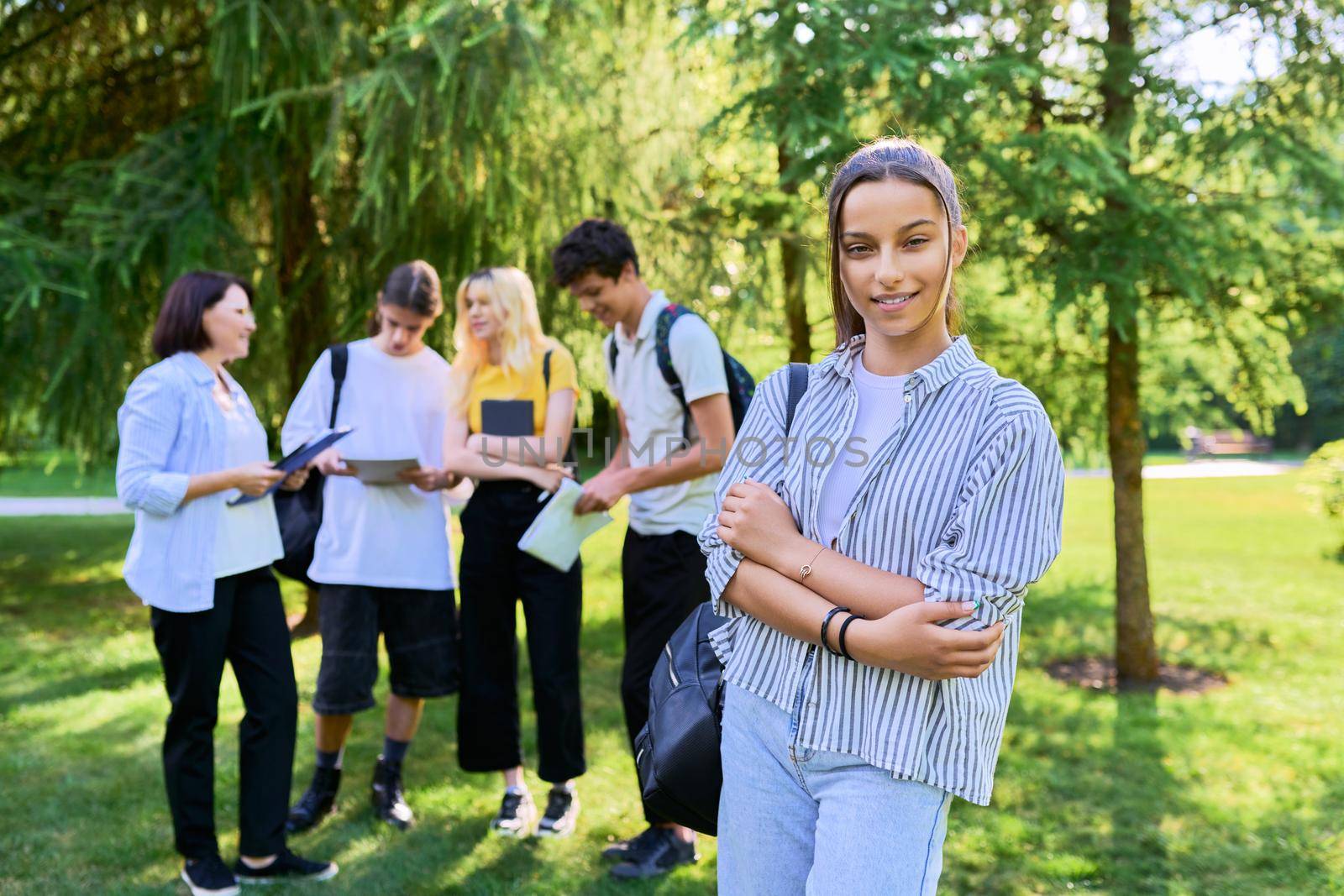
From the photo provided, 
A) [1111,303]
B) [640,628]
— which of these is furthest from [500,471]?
[1111,303]

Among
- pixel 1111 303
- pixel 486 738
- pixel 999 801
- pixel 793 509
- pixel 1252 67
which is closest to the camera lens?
pixel 793 509

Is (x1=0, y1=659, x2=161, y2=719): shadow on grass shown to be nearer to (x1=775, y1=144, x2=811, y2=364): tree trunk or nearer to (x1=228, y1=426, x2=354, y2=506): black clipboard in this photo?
(x1=228, y1=426, x2=354, y2=506): black clipboard

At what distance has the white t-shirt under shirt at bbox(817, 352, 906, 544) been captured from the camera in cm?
190

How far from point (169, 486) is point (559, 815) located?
6.34 ft

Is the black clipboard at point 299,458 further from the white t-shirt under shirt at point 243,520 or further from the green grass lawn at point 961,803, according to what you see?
the green grass lawn at point 961,803

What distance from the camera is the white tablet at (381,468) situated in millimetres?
4207

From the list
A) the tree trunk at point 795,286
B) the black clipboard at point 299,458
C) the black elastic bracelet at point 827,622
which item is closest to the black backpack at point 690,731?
the black elastic bracelet at point 827,622

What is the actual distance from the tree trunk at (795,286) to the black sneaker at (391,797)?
3669 millimetres

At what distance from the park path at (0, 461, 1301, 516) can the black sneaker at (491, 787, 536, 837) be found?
7.77 meters

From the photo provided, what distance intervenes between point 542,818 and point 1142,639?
161 inches

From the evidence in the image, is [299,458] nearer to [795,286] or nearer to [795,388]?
[795,388]

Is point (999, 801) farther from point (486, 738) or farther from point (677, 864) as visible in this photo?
point (486, 738)

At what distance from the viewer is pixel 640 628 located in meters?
3.99

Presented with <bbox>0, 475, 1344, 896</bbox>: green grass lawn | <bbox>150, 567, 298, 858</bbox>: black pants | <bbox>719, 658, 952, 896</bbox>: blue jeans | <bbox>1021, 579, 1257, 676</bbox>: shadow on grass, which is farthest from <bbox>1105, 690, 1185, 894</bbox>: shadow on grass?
<bbox>150, 567, 298, 858</bbox>: black pants
